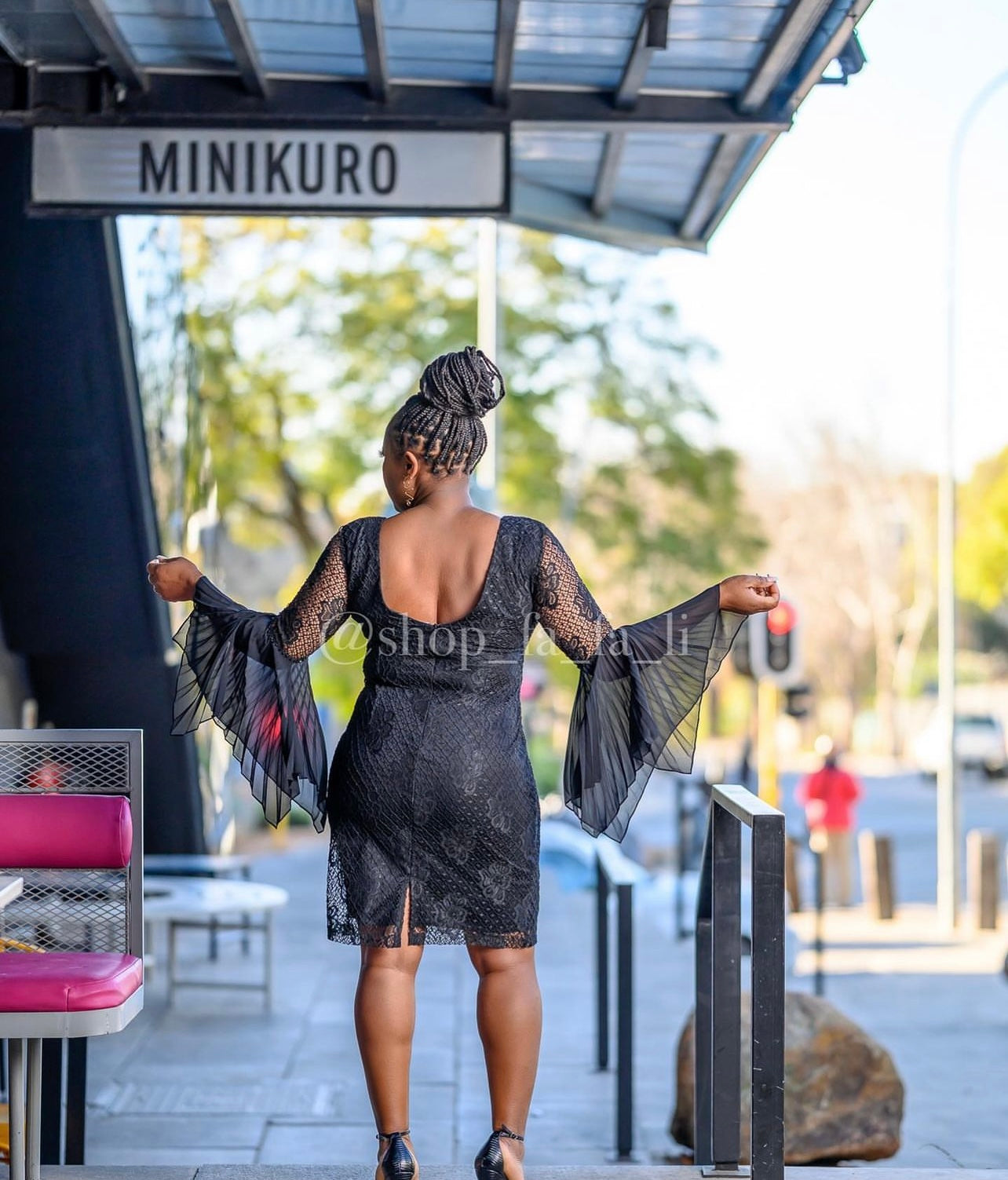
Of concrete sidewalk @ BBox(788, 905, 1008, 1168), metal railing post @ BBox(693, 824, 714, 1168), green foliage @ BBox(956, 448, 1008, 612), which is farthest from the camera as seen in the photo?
green foliage @ BBox(956, 448, 1008, 612)

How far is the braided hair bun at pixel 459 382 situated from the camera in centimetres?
358

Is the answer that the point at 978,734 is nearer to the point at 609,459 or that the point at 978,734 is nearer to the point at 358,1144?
the point at 609,459

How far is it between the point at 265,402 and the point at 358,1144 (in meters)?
17.7

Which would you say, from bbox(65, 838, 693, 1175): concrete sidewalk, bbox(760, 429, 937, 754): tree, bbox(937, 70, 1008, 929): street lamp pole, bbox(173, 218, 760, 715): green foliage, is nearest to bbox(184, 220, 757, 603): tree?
bbox(173, 218, 760, 715): green foliage

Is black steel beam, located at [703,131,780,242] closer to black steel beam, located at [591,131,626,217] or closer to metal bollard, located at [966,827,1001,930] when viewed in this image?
black steel beam, located at [591,131,626,217]

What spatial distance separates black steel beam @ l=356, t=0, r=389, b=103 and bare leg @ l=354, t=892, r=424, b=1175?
8.55ft

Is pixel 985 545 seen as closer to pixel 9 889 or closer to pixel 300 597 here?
pixel 300 597

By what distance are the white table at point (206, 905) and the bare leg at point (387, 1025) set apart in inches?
184

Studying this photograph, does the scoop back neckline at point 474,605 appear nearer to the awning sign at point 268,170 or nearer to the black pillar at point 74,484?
the awning sign at point 268,170

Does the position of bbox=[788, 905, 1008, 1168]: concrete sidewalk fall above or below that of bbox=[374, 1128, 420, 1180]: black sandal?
below

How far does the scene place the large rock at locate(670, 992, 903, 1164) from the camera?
6102mm

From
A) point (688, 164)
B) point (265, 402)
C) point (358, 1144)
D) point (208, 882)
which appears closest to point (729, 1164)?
point (358, 1144)

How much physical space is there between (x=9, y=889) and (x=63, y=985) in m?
0.25

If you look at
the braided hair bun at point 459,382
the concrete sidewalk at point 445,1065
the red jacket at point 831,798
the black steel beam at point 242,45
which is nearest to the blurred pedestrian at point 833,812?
the red jacket at point 831,798
